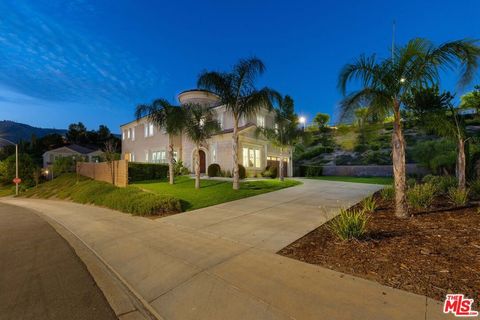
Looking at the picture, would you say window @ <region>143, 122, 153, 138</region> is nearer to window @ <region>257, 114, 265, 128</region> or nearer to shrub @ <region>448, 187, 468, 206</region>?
window @ <region>257, 114, 265, 128</region>

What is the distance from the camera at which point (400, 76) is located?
6219 mm

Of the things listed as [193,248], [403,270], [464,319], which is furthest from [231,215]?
[464,319]

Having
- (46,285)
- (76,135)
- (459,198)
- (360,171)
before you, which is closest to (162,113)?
(46,285)

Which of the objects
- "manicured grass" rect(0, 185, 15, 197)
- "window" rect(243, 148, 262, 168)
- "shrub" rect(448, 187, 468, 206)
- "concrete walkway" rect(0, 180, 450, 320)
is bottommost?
"manicured grass" rect(0, 185, 15, 197)

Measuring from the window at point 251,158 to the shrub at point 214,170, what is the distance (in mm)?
2474

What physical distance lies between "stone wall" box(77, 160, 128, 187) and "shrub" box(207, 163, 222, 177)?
21.6ft

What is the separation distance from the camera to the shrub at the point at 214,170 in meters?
19.4

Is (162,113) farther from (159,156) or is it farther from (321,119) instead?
(321,119)

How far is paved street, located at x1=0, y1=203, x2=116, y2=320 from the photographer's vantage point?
2969 millimetres

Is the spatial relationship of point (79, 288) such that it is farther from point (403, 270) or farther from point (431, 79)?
point (431, 79)

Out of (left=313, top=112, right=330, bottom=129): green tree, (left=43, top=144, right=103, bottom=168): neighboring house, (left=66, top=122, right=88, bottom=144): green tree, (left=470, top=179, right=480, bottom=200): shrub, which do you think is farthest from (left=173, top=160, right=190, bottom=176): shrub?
(left=66, top=122, right=88, bottom=144): green tree

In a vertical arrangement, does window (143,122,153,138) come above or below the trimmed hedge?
above

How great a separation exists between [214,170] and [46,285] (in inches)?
624

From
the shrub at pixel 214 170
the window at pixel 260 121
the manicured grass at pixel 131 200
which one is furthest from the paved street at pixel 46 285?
the window at pixel 260 121
